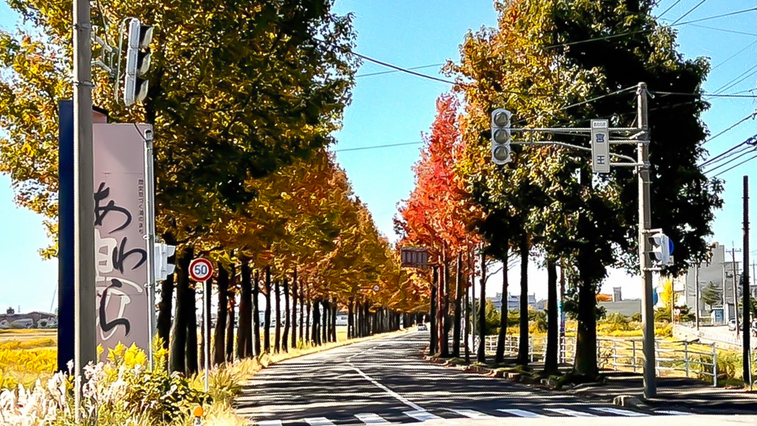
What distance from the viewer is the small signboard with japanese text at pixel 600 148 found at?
1881cm

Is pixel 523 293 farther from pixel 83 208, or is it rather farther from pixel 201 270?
pixel 83 208

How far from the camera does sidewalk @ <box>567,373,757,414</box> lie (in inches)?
741

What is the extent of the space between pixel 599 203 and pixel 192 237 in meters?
11.1

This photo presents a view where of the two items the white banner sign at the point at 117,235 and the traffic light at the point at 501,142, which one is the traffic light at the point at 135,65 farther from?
the traffic light at the point at 501,142

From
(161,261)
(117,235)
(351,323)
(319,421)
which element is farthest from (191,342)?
(351,323)

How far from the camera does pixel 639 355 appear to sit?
3631 cm

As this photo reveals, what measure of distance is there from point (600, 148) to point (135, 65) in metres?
10.9

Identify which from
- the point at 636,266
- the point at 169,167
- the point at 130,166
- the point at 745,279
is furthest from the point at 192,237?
the point at 745,279

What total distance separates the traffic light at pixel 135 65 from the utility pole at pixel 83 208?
82cm

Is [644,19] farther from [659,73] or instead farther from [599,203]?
[599,203]

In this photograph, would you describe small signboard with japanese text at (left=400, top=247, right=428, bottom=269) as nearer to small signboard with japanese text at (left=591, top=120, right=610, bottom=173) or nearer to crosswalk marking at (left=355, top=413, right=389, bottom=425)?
small signboard with japanese text at (left=591, top=120, right=610, bottom=173)

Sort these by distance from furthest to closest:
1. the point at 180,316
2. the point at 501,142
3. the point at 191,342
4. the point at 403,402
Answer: the point at 191,342
the point at 180,316
the point at 403,402
the point at 501,142

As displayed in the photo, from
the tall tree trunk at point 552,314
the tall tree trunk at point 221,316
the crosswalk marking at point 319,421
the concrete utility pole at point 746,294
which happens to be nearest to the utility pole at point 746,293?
the concrete utility pole at point 746,294

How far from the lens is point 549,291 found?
98.2ft
